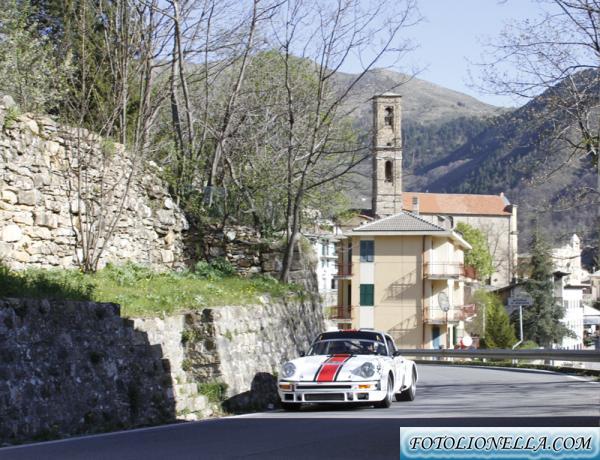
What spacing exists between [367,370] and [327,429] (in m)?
4.42

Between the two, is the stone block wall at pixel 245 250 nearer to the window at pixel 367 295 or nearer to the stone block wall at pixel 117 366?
the stone block wall at pixel 117 366

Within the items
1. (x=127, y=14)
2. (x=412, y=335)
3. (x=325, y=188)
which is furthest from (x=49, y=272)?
(x=412, y=335)

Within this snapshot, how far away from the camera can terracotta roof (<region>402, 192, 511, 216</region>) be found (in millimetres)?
182500

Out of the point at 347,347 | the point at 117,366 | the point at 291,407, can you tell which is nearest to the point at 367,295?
the point at 347,347

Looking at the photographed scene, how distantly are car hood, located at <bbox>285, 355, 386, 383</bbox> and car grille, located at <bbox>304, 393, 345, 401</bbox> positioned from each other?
0.24m

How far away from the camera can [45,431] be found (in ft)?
44.7

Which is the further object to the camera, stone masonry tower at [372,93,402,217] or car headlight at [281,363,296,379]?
stone masonry tower at [372,93,402,217]

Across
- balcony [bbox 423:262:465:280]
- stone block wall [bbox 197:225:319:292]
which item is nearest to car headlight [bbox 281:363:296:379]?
stone block wall [bbox 197:225:319:292]

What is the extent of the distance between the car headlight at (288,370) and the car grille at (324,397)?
1.73 ft

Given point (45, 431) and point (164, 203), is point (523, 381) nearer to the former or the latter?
point (164, 203)

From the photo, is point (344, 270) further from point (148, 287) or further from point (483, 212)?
point (483, 212)

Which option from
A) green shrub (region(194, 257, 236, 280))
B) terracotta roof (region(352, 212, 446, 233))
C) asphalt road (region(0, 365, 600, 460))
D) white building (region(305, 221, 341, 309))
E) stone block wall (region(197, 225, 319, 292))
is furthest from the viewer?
terracotta roof (region(352, 212, 446, 233))

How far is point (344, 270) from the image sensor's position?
78.7 m

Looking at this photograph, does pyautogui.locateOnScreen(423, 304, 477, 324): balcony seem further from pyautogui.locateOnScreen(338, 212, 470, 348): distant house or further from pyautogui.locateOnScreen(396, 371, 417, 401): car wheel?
pyautogui.locateOnScreen(396, 371, 417, 401): car wheel
